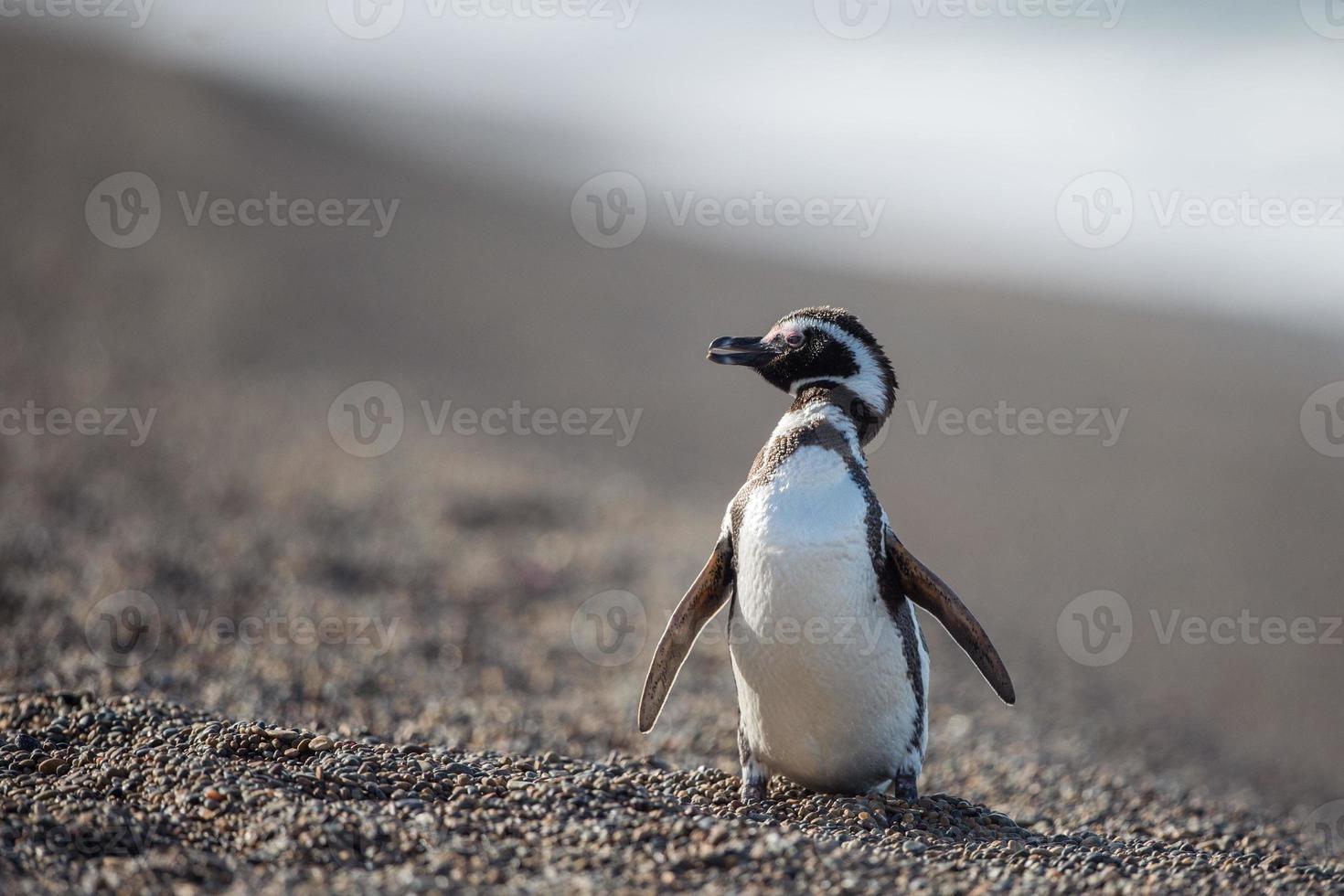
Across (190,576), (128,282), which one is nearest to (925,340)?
(128,282)

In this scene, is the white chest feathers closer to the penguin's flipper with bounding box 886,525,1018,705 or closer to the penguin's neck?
the penguin's flipper with bounding box 886,525,1018,705

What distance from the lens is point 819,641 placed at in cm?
425

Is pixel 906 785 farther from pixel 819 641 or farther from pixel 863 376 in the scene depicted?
pixel 863 376

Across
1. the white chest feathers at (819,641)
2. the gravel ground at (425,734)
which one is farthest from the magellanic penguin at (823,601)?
the gravel ground at (425,734)

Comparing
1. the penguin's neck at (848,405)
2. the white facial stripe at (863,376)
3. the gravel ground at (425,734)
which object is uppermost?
the white facial stripe at (863,376)

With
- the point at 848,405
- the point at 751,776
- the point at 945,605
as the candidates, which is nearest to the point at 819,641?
the point at 945,605

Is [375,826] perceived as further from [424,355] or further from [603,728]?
[424,355]

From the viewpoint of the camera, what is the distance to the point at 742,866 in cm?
345

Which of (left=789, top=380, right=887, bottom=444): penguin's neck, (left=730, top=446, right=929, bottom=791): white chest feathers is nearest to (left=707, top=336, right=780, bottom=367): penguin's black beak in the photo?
(left=789, top=380, right=887, bottom=444): penguin's neck

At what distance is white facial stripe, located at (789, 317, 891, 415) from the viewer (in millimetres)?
4664

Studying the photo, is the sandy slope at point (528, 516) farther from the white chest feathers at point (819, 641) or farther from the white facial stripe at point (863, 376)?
the white facial stripe at point (863, 376)

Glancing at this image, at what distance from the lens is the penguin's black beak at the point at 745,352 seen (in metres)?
4.75

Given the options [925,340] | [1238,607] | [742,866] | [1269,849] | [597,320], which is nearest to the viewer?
[742,866]

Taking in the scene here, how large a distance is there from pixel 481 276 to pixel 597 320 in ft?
10.6
